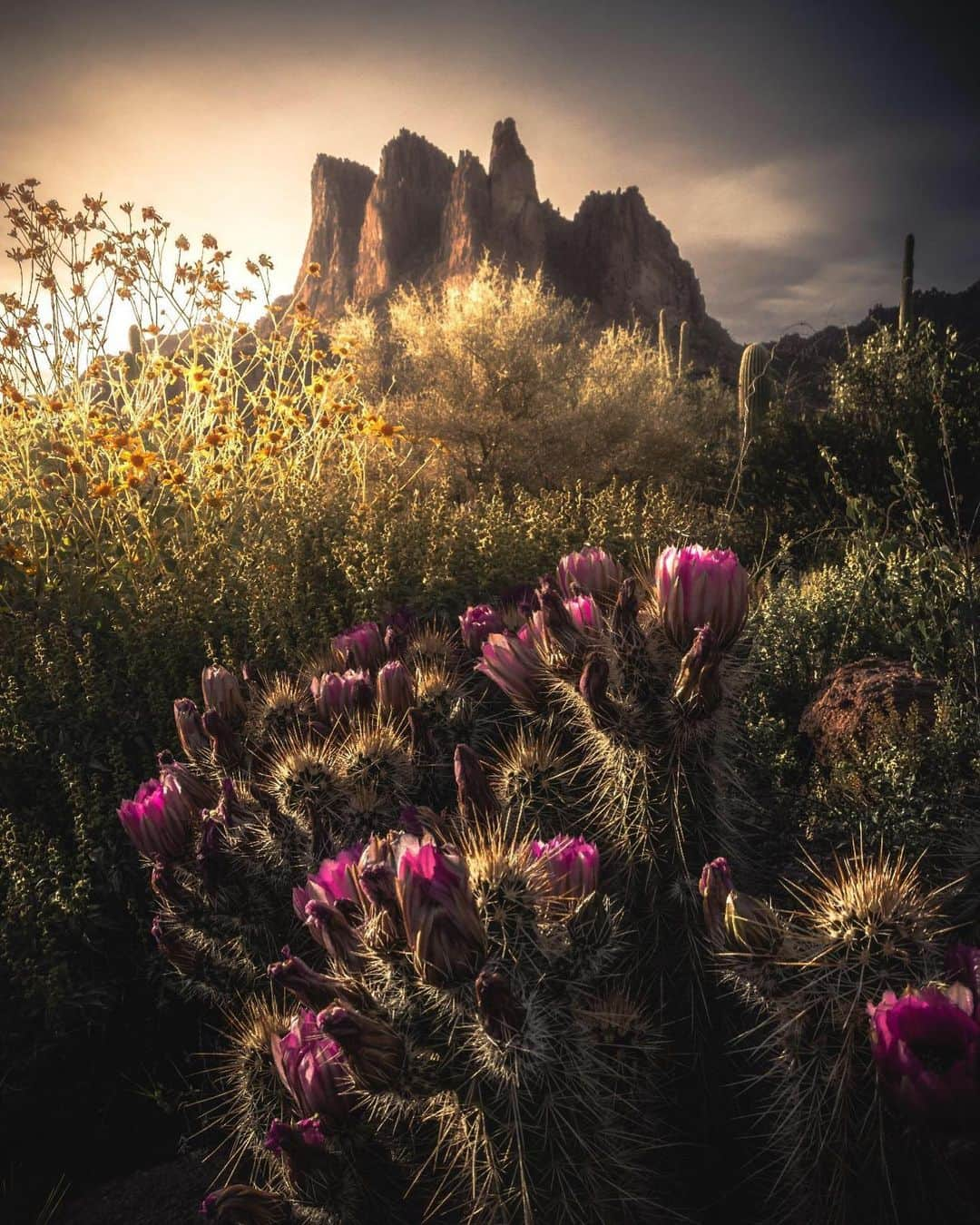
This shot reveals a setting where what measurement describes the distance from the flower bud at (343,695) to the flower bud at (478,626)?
0.33 m

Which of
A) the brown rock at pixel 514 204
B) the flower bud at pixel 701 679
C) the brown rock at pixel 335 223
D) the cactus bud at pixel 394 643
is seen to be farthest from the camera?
the brown rock at pixel 335 223

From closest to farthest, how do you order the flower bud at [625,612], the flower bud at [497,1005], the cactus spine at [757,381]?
the flower bud at [497,1005] → the flower bud at [625,612] → the cactus spine at [757,381]

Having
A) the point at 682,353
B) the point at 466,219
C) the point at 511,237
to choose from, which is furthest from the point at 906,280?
the point at 466,219

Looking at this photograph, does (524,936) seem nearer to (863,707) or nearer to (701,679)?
(701,679)

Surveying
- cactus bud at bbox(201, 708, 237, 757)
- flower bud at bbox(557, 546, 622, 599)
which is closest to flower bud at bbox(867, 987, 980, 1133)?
flower bud at bbox(557, 546, 622, 599)

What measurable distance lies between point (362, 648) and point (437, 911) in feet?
4.44

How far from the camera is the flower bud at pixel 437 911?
1.18m

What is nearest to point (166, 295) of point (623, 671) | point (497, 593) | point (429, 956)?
point (497, 593)

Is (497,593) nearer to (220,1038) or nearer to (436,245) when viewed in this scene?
(220,1038)

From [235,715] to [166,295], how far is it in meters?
4.50

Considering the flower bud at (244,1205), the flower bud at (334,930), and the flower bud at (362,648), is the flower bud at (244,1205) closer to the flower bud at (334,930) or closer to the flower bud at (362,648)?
the flower bud at (334,930)

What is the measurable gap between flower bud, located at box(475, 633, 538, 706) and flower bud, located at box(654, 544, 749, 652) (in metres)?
0.40

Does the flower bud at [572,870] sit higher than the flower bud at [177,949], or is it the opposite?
the flower bud at [572,870]

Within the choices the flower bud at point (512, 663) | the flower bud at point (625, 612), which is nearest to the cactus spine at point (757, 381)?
the flower bud at point (512, 663)
